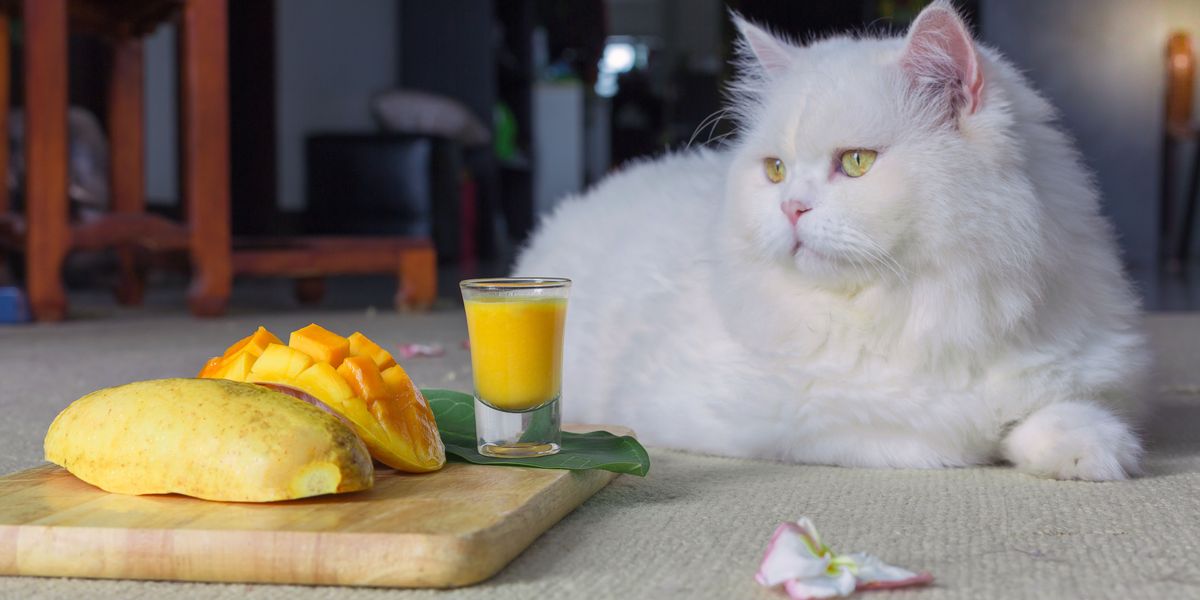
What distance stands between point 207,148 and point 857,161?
2458 millimetres

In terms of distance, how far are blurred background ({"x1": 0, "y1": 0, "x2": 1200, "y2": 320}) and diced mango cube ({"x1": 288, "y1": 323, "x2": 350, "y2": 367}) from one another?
2.13 metres

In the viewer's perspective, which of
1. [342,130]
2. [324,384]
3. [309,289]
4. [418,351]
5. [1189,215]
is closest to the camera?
[324,384]

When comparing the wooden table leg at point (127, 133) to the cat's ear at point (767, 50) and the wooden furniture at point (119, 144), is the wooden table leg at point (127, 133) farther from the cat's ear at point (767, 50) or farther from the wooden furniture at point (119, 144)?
the cat's ear at point (767, 50)

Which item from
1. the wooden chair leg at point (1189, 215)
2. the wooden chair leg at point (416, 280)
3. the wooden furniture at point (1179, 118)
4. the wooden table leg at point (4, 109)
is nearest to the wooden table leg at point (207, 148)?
the wooden chair leg at point (416, 280)

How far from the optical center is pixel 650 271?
1.70m

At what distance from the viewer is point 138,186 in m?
3.89

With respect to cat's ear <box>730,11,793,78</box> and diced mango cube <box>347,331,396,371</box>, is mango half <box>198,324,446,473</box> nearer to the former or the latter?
diced mango cube <box>347,331,396,371</box>

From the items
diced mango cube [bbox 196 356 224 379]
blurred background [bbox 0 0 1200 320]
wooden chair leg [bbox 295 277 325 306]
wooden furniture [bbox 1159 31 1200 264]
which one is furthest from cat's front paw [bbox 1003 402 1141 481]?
wooden furniture [bbox 1159 31 1200 264]

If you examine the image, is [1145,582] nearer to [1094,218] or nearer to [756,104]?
[1094,218]

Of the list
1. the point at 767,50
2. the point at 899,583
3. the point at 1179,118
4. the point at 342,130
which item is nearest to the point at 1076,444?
the point at 899,583

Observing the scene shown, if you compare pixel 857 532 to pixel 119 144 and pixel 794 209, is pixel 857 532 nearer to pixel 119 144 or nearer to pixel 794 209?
pixel 794 209

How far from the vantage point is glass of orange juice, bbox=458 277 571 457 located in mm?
1107

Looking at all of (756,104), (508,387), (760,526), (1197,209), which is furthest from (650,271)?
(1197,209)

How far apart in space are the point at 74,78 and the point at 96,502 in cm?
467
